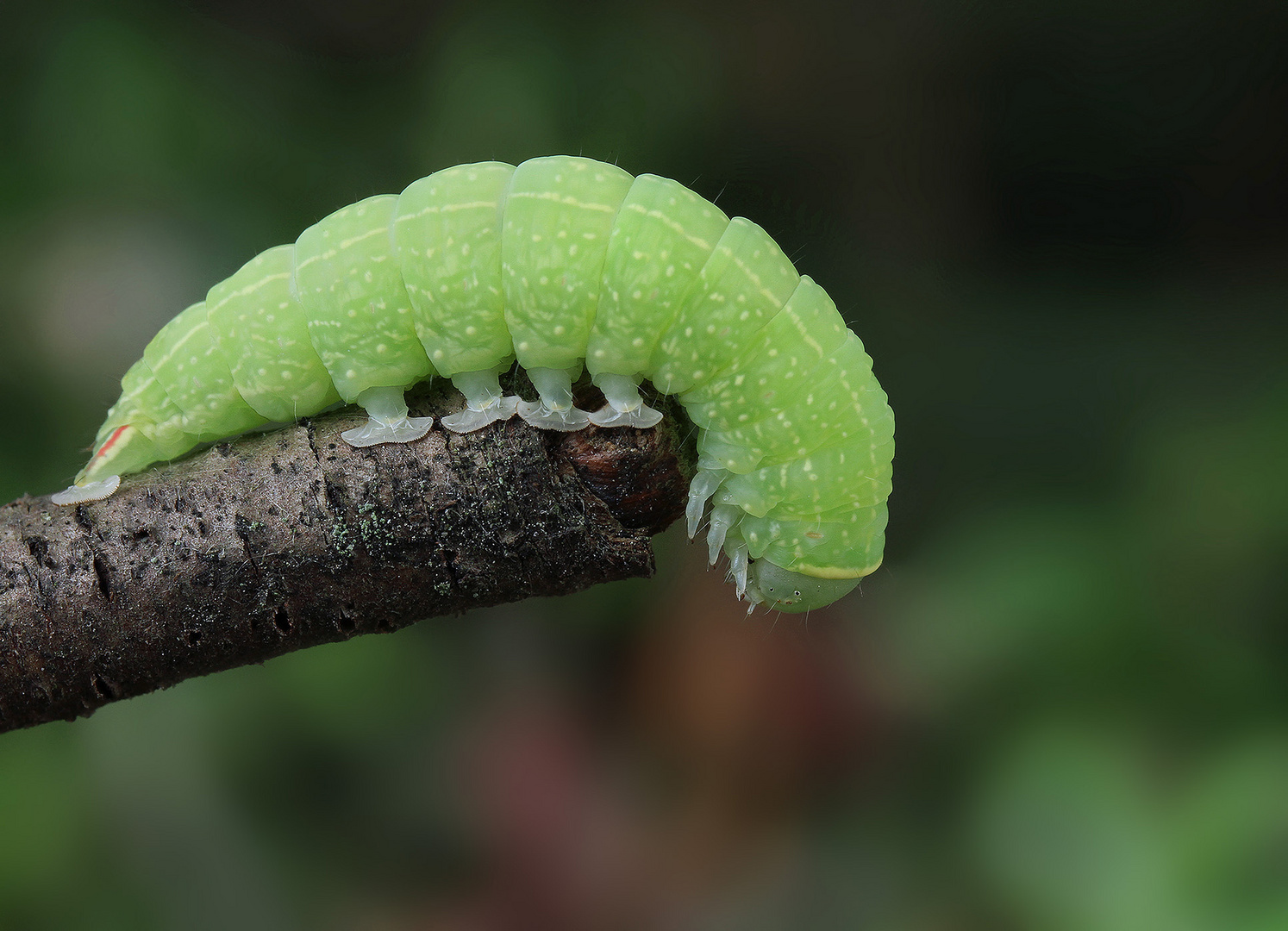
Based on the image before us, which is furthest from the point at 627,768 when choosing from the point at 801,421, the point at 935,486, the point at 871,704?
the point at 801,421

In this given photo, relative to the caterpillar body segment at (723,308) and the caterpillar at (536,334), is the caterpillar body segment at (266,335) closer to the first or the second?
the caterpillar at (536,334)

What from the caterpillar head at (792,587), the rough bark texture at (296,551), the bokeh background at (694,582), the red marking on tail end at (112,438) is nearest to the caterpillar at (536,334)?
the red marking on tail end at (112,438)

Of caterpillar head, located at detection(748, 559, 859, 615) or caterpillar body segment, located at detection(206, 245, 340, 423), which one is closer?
caterpillar body segment, located at detection(206, 245, 340, 423)

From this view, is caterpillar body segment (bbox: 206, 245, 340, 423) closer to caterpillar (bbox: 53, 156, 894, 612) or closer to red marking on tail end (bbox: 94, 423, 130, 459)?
caterpillar (bbox: 53, 156, 894, 612)

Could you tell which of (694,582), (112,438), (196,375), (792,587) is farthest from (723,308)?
(694,582)

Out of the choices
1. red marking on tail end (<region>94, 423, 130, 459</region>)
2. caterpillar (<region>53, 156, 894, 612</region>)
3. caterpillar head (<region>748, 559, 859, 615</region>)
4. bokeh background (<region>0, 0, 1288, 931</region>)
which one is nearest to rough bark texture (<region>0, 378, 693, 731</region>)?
caterpillar (<region>53, 156, 894, 612</region>)

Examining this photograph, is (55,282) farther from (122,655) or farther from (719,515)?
(719,515)

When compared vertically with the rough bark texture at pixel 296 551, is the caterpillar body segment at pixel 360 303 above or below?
above

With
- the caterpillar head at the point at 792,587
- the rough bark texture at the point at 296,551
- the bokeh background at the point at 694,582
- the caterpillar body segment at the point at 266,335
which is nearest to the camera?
the rough bark texture at the point at 296,551
